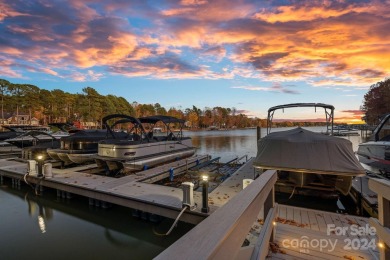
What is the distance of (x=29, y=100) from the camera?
6044 cm

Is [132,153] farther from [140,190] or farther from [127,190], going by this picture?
[140,190]

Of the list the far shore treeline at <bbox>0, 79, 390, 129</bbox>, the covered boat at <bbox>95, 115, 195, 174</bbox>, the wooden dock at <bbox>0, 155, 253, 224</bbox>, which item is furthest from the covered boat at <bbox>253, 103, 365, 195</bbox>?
the far shore treeline at <bbox>0, 79, 390, 129</bbox>

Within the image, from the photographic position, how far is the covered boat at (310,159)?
19.3ft

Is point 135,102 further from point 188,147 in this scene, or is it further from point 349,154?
point 349,154

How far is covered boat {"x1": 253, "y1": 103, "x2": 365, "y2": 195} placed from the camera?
5.87 meters

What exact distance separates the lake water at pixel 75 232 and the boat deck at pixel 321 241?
12.4 feet

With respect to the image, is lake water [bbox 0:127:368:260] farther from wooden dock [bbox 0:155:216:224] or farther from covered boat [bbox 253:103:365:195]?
covered boat [bbox 253:103:365:195]

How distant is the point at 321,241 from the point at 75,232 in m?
7.11

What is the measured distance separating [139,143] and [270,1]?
8.88 meters

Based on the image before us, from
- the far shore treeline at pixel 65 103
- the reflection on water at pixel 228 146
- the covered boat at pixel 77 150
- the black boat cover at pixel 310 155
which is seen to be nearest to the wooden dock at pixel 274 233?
the black boat cover at pixel 310 155

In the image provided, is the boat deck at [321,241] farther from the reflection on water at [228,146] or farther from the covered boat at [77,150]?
the reflection on water at [228,146]

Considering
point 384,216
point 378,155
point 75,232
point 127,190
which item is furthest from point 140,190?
point 378,155

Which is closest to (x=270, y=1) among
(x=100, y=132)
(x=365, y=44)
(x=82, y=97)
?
(x=365, y=44)

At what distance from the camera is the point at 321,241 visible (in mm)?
3592
